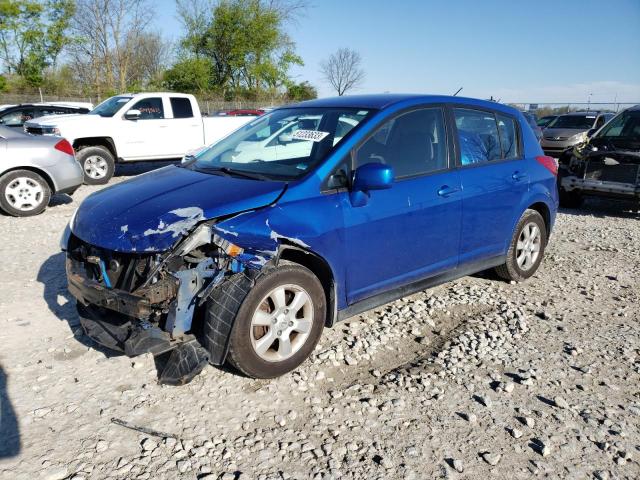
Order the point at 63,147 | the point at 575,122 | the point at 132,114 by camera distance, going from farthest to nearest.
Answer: the point at 575,122 < the point at 132,114 < the point at 63,147

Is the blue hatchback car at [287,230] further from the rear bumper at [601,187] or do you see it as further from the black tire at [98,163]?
the black tire at [98,163]

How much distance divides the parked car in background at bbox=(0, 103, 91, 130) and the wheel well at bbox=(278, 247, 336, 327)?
41.6 feet

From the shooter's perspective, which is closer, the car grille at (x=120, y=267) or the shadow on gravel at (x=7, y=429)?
the shadow on gravel at (x=7, y=429)

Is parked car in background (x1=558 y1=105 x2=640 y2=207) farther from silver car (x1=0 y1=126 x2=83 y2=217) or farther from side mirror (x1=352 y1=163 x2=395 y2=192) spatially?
A: silver car (x1=0 y1=126 x2=83 y2=217)

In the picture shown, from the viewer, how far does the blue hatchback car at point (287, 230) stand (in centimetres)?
308

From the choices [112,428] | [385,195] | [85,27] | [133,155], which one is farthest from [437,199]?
[85,27]

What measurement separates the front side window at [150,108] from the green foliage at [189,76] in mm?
31548

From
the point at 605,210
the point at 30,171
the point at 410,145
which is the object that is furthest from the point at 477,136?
the point at 30,171

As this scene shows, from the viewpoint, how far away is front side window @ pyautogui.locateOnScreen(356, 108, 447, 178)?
378cm

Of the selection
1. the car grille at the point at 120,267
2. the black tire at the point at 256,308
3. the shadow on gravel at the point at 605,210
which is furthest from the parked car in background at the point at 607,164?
the car grille at the point at 120,267

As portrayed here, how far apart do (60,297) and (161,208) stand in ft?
7.03

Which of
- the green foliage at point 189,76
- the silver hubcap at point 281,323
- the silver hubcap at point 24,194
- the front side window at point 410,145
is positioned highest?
the green foliage at point 189,76

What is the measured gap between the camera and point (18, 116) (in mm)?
13859

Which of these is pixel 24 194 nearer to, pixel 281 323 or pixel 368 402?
pixel 281 323
